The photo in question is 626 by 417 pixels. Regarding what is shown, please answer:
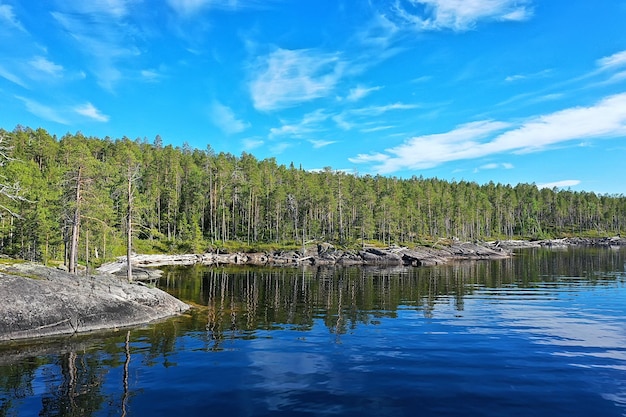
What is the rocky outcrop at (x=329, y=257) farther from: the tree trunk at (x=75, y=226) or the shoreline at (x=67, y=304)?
the shoreline at (x=67, y=304)

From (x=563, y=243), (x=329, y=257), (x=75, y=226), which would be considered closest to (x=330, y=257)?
(x=329, y=257)

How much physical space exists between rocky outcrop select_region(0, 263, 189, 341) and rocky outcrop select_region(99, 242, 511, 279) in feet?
182

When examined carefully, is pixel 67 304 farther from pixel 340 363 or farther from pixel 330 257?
pixel 330 257

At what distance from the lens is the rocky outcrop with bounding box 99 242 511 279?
90787 mm

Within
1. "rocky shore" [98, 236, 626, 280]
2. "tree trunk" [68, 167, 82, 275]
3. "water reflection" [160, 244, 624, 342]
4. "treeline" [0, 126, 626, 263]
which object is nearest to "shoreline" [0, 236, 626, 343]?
"water reflection" [160, 244, 624, 342]

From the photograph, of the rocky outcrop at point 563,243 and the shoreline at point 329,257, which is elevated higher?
the rocky outcrop at point 563,243

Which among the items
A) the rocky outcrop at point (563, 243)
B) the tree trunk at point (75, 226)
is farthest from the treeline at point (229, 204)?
the tree trunk at point (75, 226)

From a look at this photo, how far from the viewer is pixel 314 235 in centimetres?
12875

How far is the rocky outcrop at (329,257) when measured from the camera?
3574 inches

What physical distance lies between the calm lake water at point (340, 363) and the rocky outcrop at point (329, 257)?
52215 millimetres

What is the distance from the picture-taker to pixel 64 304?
26219 millimetres

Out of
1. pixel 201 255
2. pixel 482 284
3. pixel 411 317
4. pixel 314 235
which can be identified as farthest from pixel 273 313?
pixel 314 235

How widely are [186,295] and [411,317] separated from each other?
23791 mm

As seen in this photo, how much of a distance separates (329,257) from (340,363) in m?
76.7
